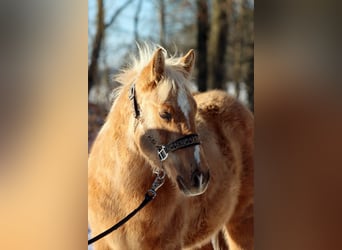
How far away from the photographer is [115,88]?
235 centimetres

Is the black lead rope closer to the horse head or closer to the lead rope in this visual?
the lead rope

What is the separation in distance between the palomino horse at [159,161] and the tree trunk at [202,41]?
53mm

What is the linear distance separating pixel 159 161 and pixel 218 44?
667mm

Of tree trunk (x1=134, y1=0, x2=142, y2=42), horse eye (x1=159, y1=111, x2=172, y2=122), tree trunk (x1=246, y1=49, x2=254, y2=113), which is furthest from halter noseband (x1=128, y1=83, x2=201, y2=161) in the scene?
tree trunk (x1=246, y1=49, x2=254, y2=113)

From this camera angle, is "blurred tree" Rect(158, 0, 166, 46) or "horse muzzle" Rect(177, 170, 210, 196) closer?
"horse muzzle" Rect(177, 170, 210, 196)

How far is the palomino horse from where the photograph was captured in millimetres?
2279

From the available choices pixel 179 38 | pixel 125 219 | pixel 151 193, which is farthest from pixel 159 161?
pixel 179 38

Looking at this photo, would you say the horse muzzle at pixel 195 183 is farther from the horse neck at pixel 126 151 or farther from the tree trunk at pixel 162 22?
the tree trunk at pixel 162 22

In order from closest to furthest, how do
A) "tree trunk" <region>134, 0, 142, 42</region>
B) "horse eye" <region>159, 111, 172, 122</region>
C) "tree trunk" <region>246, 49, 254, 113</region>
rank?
"horse eye" <region>159, 111, 172, 122</region> → "tree trunk" <region>134, 0, 142, 42</region> → "tree trunk" <region>246, 49, 254, 113</region>

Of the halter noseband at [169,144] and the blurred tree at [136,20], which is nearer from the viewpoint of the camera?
the halter noseband at [169,144]

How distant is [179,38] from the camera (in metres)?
2.41

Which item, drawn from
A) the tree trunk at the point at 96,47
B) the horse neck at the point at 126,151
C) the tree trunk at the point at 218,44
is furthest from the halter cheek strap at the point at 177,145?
the tree trunk at the point at 96,47

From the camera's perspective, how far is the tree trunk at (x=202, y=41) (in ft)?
7.95
